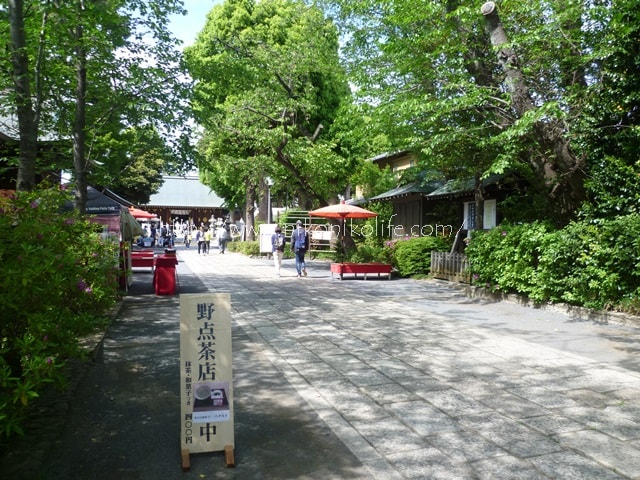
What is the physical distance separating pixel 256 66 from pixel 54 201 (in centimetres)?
1031

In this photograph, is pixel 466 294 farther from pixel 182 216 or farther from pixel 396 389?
pixel 182 216

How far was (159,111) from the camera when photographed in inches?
453

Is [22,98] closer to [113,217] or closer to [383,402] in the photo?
[113,217]

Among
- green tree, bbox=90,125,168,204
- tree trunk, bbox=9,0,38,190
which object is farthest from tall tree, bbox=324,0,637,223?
tree trunk, bbox=9,0,38,190

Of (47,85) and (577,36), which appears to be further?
(577,36)

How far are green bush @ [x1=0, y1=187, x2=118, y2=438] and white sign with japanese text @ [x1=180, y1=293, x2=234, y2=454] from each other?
0.88 meters

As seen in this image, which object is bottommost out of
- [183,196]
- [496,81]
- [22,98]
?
[22,98]

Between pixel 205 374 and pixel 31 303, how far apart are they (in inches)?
54.6

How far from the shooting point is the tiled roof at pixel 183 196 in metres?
65.3

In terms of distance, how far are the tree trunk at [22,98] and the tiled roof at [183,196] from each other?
189ft

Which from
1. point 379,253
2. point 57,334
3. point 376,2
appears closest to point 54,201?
point 57,334

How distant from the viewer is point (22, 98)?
7539 millimetres

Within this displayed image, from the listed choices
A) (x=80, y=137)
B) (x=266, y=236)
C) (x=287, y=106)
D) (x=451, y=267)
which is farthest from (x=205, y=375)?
(x=266, y=236)

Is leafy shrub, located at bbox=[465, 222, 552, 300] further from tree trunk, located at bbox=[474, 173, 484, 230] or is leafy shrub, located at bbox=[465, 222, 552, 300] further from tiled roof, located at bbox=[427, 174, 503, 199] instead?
tiled roof, located at bbox=[427, 174, 503, 199]
